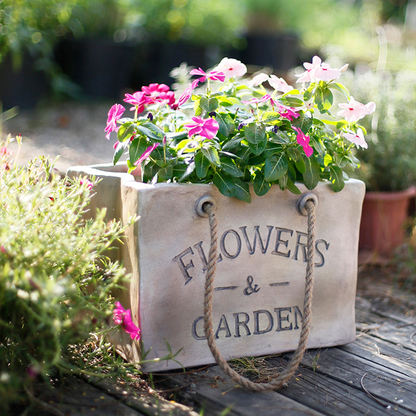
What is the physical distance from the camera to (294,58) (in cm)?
492

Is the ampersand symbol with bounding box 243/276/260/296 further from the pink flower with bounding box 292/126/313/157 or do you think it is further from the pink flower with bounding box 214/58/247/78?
the pink flower with bounding box 214/58/247/78

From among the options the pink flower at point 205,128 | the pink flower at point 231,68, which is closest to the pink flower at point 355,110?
the pink flower at point 231,68

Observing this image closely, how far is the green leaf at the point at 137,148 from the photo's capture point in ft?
4.45

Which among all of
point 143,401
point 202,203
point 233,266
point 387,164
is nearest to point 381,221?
point 387,164

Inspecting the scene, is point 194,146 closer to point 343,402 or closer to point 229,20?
point 343,402

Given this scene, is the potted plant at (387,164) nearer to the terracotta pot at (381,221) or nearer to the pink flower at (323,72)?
the terracotta pot at (381,221)

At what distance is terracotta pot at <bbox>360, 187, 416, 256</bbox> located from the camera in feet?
8.41

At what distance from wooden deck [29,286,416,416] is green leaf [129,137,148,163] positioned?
62cm

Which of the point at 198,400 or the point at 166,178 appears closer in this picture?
the point at 198,400

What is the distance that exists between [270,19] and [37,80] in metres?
2.76

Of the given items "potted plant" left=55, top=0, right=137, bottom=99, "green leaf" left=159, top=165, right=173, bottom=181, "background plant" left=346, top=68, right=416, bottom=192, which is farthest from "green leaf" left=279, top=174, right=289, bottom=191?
"potted plant" left=55, top=0, right=137, bottom=99

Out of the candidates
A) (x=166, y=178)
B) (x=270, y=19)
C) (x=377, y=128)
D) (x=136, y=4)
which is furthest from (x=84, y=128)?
(x=270, y=19)

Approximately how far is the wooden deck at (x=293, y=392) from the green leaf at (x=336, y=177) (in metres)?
0.54

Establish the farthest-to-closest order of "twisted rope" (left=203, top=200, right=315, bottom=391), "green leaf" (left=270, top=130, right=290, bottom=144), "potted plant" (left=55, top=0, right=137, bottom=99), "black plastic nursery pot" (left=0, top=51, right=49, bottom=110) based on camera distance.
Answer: "potted plant" (left=55, top=0, right=137, bottom=99), "black plastic nursery pot" (left=0, top=51, right=49, bottom=110), "green leaf" (left=270, top=130, right=290, bottom=144), "twisted rope" (left=203, top=200, right=315, bottom=391)
